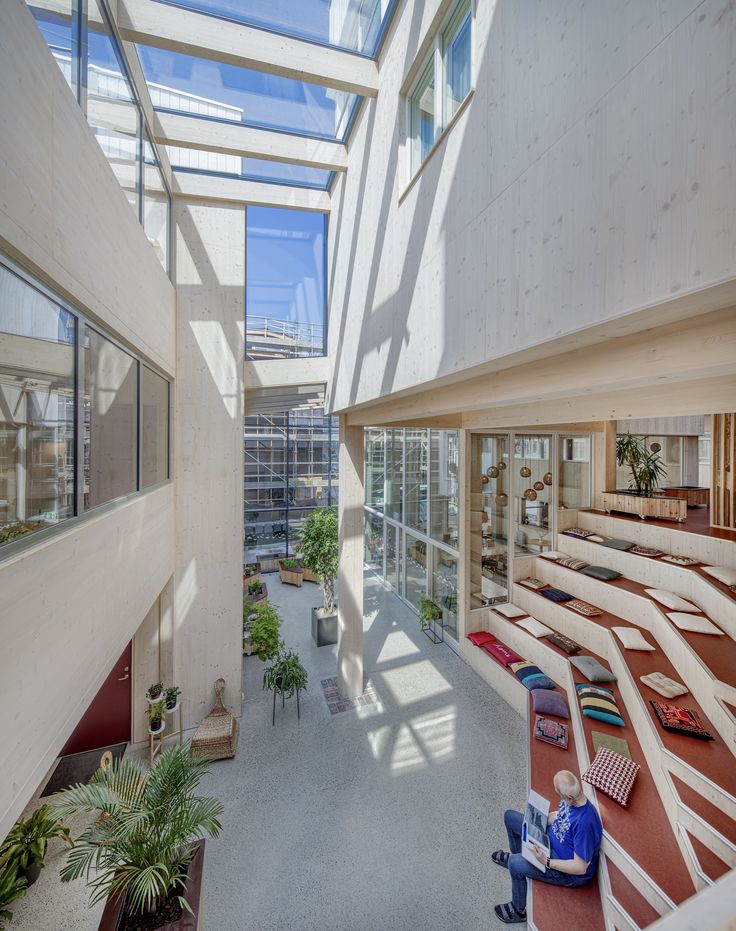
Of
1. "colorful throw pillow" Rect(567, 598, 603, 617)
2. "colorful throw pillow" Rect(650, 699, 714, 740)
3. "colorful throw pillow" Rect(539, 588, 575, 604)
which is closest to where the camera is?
"colorful throw pillow" Rect(650, 699, 714, 740)

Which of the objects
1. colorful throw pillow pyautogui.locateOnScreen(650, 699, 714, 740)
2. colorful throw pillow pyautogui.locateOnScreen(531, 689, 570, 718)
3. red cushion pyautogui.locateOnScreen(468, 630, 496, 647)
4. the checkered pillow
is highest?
colorful throw pillow pyautogui.locateOnScreen(650, 699, 714, 740)

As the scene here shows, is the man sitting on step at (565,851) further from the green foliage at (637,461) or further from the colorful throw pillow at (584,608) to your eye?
the green foliage at (637,461)

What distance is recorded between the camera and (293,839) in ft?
11.7

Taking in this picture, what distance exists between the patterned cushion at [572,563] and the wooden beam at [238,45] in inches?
260

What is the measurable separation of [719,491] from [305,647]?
7.09 meters

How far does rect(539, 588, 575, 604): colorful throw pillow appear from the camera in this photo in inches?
237

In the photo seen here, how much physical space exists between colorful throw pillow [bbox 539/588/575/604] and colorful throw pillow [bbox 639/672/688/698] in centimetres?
182

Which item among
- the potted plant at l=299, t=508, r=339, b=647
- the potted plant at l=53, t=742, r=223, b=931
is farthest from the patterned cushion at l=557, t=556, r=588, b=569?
the potted plant at l=53, t=742, r=223, b=931

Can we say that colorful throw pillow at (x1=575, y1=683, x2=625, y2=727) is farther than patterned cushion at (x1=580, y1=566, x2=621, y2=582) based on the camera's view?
No

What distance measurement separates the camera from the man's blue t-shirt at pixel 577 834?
2752 millimetres

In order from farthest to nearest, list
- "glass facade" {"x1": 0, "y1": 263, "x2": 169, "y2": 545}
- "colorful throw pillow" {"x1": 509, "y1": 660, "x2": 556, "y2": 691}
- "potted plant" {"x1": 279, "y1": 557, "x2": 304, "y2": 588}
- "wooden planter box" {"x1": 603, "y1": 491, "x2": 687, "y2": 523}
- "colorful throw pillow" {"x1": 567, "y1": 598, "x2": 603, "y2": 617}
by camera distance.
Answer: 1. "potted plant" {"x1": 279, "y1": 557, "x2": 304, "y2": 588}
2. "wooden planter box" {"x1": 603, "y1": 491, "x2": 687, "y2": 523}
3. "colorful throw pillow" {"x1": 567, "y1": 598, "x2": 603, "y2": 617}
4. "colorful throw pillow" {"x1": 509, "y1": 660, "x2": 556, "y2": 691}
5. "glass facade" {"x1": 0, "y1": 263, "x2": 169, "y2": 545}

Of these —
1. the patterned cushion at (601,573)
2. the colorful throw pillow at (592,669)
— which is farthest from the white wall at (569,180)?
the patterned cushion at (601,573)

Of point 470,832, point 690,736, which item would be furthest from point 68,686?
point 690,736

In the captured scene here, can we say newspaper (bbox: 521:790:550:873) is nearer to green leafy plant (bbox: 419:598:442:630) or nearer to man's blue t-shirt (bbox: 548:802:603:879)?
man's blue t-shirt (bbox: 548:802:603:879)
